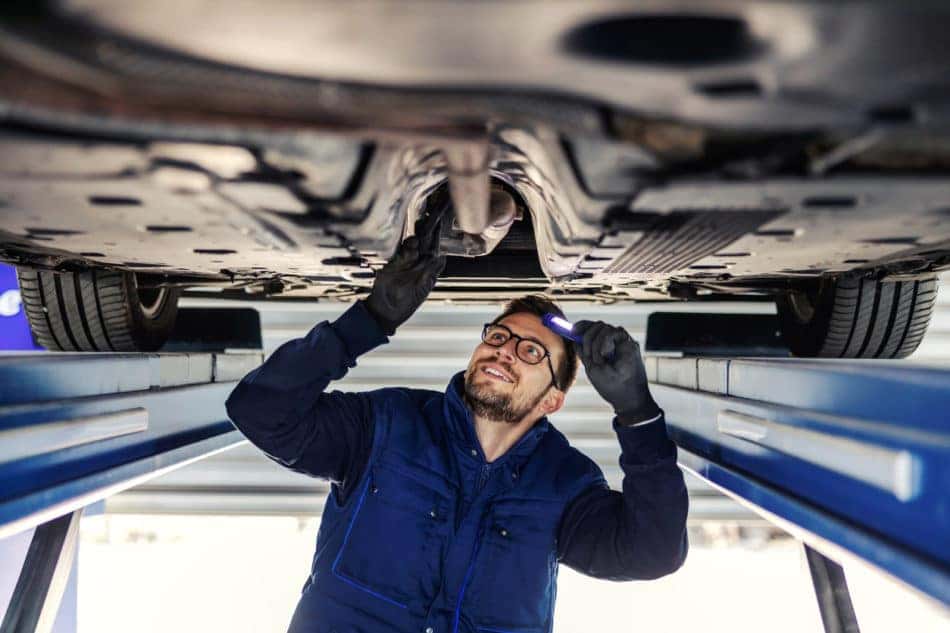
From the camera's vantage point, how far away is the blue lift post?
0.96m

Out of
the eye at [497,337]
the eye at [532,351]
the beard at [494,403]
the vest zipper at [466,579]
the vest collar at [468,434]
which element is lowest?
the vest zipper at [466,579]

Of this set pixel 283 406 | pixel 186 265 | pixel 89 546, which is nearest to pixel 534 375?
pixel 283 406

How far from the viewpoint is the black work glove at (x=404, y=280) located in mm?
1169

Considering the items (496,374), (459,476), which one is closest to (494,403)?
(496,374)

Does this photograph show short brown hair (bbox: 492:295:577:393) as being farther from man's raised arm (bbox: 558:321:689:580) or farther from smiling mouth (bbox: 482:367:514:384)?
man's raised arm (bbox: 558:321:689:580)

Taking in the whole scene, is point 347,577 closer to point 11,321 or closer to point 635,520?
→ point 635,520

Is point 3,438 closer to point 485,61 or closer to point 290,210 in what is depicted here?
point 290,210

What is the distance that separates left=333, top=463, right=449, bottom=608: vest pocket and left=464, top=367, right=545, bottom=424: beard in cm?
21

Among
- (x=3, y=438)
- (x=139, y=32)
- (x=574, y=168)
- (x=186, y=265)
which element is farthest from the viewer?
(x=186, y=265)

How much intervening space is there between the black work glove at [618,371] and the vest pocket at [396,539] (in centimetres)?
41

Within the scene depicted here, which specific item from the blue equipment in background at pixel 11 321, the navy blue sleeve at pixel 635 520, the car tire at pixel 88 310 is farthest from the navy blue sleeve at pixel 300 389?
the blue equipment in background at pixel 11 321

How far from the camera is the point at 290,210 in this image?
0.77 m

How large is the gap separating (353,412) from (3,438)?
757 millimetres

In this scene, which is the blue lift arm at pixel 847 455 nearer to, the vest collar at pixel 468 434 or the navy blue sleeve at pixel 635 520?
the navy blue sleeve at pixel 635 520
